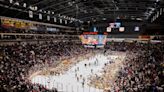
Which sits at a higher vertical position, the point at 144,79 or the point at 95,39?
the point at 95,39

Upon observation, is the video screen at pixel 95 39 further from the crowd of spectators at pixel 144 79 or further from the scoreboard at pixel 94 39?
the crowd of spectators at pixel 144 79

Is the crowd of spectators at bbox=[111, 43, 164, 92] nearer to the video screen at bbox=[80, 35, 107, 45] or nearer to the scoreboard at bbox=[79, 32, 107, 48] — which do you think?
the scoreboard at bbox=[79, 32, 107, 48]

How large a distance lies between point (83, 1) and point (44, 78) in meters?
18.3

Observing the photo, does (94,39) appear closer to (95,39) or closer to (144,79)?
(95,39)

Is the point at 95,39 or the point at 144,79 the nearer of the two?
the point at 144,79

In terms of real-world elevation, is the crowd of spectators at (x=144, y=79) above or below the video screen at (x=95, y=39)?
below

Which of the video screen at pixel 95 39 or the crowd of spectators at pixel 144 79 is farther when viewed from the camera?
the video screen at pixel 95 39

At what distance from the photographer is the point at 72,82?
29391 mm

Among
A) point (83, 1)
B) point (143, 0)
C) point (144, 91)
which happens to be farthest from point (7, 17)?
point (144, 91)

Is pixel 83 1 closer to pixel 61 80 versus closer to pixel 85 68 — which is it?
pixel 85 68

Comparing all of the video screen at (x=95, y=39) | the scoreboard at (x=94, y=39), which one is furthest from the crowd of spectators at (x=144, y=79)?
the video screen at (x=95, y=39)

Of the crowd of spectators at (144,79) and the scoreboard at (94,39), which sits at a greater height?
the scoreboard at (94,39)

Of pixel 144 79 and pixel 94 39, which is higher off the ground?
pixel 94 39

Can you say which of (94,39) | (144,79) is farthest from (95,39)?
(144,79)
